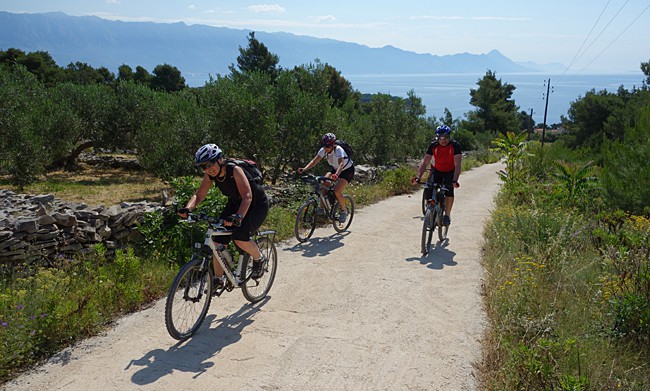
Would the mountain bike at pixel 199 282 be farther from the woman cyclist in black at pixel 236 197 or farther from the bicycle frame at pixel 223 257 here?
the woman cyclist in black at pixel 236 197

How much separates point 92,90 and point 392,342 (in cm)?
2803

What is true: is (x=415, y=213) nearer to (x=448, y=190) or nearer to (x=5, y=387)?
(x=448, y=190)

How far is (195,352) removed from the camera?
4.89 metres

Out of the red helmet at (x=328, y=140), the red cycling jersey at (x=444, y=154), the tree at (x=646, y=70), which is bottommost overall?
the red cycling jersey at (x=444, y=154)

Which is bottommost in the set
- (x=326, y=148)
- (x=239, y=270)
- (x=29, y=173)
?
(x=29, y=173)

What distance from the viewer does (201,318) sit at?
210 inches

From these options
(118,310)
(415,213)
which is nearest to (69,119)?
(415,213)

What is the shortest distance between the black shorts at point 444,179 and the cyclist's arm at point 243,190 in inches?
188

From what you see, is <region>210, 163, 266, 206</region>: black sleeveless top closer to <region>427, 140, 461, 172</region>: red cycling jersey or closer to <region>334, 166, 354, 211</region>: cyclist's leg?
<region>334, 166, 354, 211</region>: cyclist's leg

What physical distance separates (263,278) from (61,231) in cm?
319

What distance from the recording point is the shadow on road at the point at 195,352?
4.48m

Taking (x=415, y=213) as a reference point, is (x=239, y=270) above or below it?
above

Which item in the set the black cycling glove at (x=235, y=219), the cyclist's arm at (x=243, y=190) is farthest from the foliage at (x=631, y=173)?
the black cycling glove at (x=235, y=219)

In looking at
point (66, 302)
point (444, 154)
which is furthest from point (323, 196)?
point (66, 302)
